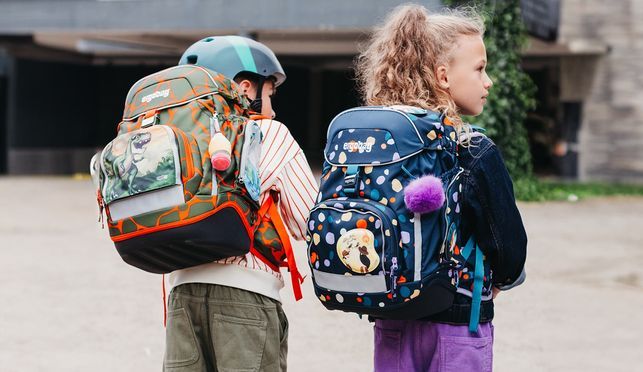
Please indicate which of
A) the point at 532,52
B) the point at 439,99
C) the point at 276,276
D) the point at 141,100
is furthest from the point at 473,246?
the point at 532,52

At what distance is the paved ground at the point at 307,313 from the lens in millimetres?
5250

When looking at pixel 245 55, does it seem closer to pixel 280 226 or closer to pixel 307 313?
pixel 280 226

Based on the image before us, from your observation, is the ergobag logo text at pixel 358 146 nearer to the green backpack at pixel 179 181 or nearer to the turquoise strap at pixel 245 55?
the green backpack at pixel 179 181

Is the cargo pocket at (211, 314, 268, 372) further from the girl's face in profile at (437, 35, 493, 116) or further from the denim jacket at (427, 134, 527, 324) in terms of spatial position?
the girl's face in profile at (437, 35, 493, 116)

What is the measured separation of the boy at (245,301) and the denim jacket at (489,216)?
503 mm

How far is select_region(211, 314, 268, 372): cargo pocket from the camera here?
2686 mm

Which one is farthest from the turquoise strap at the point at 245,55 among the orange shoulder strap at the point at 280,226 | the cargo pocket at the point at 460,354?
the cargo pocket at the point at 460,354

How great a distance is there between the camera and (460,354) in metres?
2.53

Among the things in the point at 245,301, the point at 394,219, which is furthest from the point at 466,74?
the point at 245,301

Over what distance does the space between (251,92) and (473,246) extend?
97 centimetres

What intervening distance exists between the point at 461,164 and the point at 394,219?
0.83 feet

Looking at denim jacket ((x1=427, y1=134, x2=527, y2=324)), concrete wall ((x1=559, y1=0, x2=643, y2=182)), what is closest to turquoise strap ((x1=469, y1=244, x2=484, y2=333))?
denim jacket ((x1=427, y1=134, x2=527, y2=324))

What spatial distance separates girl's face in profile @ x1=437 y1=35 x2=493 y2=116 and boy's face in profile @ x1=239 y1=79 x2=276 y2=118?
678 mm

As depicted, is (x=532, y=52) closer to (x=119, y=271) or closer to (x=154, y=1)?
(x=154, y=1)
